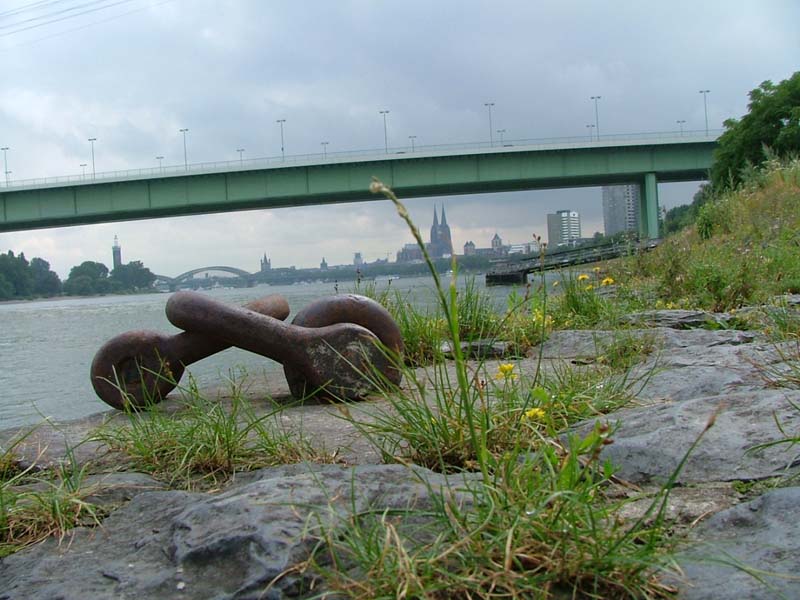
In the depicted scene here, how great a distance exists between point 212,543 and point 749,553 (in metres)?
1.10

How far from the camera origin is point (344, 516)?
1617 millimetres

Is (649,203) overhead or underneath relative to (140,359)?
overhead

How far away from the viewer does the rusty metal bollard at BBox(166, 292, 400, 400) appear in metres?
3.31

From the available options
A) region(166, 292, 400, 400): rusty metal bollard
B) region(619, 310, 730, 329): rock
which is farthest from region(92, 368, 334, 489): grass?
region(619, 310, 730, 329): rock

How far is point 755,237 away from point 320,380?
7.43 meters

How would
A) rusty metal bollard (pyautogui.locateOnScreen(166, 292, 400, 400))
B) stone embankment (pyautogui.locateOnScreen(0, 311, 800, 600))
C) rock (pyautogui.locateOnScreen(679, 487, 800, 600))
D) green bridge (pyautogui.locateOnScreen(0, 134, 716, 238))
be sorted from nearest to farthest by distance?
rock (pyautogui.locateOnScreen(679, 487, 800, 600))
stone embankment (pyautogui.locateOnScreen(0, 311, 800, 600))
rusty metal bollard (pyautogui.locateOnScreen(166, 292, 400, 400))
green bridge (pyautogui.locateOnScreen(0, 134, 716, 238))

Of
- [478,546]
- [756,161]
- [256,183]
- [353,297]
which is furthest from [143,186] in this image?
[478,546]

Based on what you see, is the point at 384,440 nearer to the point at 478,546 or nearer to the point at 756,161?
the point at 478,546

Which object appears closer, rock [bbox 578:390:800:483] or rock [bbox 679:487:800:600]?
rock [bbox 679:487:800:600]

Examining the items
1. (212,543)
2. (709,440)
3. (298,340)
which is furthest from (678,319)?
(212,543)

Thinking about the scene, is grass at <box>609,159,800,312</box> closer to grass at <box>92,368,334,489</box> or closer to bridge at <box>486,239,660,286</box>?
bridge at <box>486,239,660,286</box>

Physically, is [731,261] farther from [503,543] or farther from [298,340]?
[503,543]

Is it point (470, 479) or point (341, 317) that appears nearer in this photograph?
point (470, 479)

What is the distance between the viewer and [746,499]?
5.63 feet
